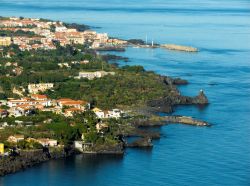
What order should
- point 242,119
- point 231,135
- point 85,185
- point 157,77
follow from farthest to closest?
point 157,77
point 242,119
point 231,135
point 85,185

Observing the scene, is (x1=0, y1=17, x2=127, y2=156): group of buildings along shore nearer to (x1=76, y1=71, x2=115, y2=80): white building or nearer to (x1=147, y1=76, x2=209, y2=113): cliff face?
(x1=76, y1=71, x2=115, y2=80): white building

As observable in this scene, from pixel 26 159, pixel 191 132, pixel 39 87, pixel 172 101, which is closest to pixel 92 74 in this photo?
pixel 39 87

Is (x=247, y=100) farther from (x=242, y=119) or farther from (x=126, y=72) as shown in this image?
(x=126, y=72)

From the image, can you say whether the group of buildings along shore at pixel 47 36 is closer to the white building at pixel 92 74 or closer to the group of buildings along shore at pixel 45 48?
the group of buildings along shore at pixel 45 48

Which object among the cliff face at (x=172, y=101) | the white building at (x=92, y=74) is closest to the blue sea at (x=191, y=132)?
the cliff face at (x=172, y=101)

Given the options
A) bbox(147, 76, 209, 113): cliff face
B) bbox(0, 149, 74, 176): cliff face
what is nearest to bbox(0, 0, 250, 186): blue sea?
bbox(0, 149, 74, 176): cliff face

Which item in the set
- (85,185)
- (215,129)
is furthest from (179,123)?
(85,185)
